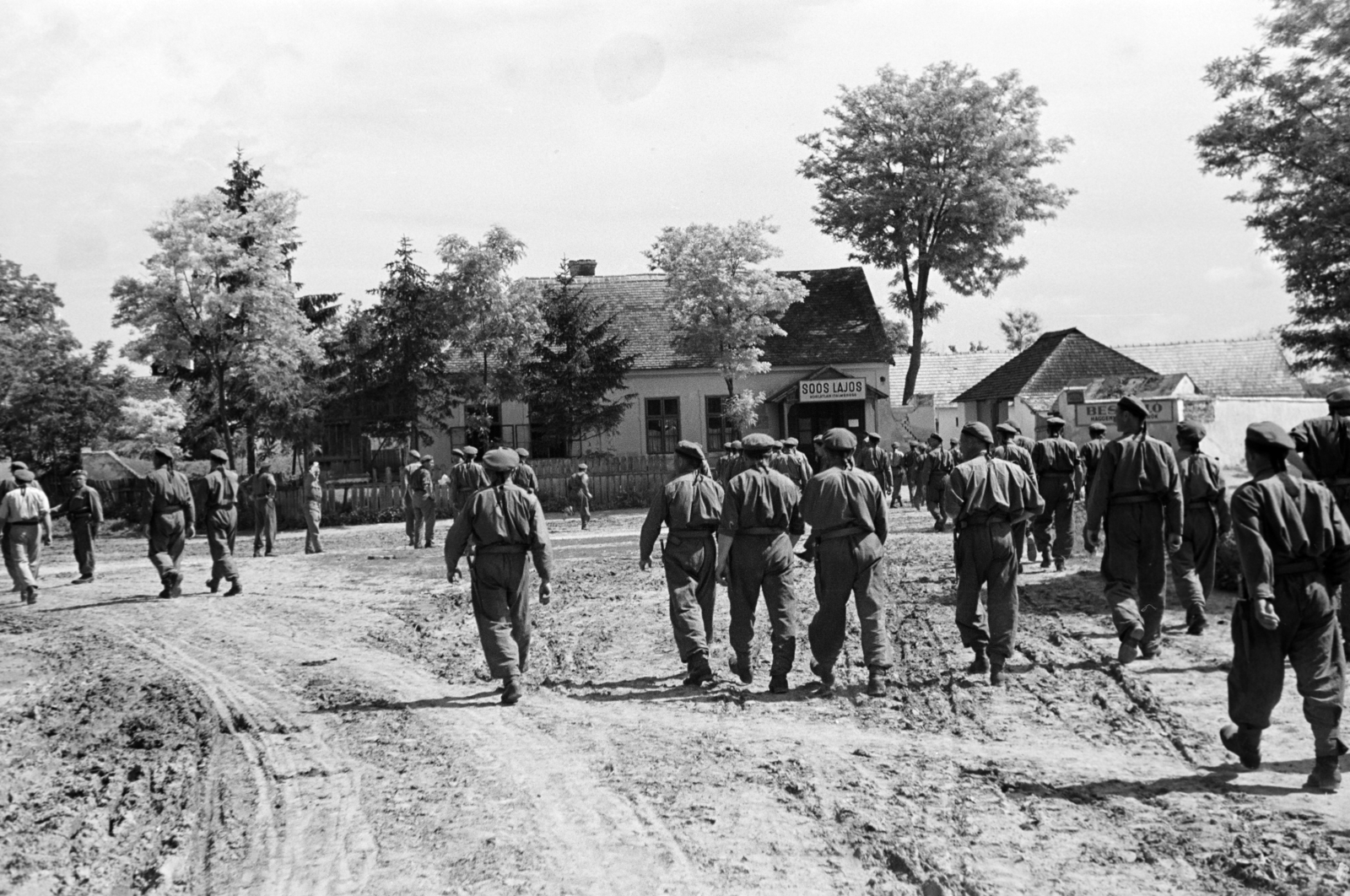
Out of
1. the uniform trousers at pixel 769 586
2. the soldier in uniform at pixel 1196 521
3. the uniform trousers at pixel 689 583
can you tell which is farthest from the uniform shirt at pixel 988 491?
the soldier in uniform at pixel 1196 521

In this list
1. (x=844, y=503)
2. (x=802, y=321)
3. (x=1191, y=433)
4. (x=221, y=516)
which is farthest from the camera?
(x=802, y=321)

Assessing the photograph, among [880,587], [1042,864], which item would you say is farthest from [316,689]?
[1042,864]

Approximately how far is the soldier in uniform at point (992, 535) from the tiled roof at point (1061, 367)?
3960 cm

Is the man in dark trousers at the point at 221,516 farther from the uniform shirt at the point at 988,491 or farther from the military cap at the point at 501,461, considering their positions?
the uniform shirt at the point at 988,491

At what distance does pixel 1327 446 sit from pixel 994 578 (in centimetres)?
273

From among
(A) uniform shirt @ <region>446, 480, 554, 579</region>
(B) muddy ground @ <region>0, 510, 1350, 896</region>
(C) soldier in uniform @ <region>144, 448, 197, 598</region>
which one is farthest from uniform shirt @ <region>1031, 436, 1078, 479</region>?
(C) soldier in uniform @ <region>144, 448, 197, 598</region>

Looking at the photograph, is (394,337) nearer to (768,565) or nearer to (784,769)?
(768,565)

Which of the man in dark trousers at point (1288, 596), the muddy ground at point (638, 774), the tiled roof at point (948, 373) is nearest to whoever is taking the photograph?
the muddy ground at point (638, 774)

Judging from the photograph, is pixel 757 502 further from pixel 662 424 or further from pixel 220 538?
pixel 662 424

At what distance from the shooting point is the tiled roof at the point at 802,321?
41969 millimetres

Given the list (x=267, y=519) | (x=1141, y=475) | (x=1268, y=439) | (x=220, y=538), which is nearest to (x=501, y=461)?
(x=1141, y=475)

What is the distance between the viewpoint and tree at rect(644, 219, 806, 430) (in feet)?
117

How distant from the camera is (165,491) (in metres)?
16.0

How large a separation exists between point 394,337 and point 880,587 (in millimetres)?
25624
